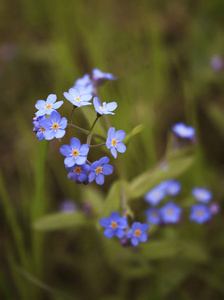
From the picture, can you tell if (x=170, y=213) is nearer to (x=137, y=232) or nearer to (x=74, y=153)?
(x=137, y=232)

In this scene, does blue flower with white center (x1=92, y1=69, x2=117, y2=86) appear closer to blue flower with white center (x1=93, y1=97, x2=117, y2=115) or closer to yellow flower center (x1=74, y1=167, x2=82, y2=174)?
blue flower with white center (x1=93, y1=97, x2=117, y2=115)

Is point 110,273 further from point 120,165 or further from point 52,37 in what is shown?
point 52,37

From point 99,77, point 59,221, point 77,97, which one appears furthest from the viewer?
point 59,221

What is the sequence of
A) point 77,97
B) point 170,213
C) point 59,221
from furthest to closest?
point 170,213 < point 59,221 < point 77,97

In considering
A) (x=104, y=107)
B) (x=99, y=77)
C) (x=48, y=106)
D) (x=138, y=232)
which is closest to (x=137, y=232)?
(x=138, y=232)

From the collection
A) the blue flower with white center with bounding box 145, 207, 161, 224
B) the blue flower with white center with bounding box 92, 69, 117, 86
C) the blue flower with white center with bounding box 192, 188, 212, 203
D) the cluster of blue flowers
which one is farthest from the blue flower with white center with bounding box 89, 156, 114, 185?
the blue flower with white center with bounding box 192, 188, 212, 203

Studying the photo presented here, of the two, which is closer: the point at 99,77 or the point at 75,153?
the point at 75,153

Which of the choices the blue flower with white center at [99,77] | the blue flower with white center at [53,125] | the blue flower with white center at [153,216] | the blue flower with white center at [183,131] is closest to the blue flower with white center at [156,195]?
the blue flower with white center at [153,216]

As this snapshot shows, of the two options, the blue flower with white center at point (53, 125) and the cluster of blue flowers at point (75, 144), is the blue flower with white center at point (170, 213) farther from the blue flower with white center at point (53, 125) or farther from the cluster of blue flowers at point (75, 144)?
the blue flower with white center at point (53, 125)
